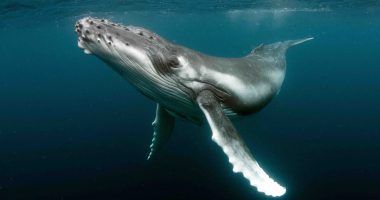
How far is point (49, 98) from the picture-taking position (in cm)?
2728

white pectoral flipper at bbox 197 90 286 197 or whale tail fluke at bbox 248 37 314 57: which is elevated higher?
whale tail fluke at bbox 248 37 314 57

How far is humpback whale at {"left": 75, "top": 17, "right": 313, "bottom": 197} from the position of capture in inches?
184

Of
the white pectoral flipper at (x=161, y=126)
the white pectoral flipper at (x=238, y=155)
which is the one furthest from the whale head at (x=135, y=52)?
the white pectoral flipper at (x=161, y=126)

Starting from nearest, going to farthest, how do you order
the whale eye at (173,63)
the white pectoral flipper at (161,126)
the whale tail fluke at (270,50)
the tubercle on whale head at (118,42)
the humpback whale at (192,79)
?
the tubercle on whale head at (118,42) → the humpback whale at (192,79) → the whale eye at (173,63) → the white pectoral flipper at (161,126) → the whale tail fluke at (270,50)

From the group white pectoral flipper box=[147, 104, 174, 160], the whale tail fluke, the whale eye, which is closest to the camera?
the whale eye

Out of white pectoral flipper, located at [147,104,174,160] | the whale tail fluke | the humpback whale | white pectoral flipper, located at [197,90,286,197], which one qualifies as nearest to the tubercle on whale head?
the humpback whale

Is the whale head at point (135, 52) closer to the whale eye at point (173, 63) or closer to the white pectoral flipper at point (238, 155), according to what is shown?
the whale eye at point (173, 63)

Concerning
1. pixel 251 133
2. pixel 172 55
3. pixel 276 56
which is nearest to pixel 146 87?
pixel 172 55

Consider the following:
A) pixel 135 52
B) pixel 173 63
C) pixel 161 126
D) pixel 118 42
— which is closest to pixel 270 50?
pixel 161 126

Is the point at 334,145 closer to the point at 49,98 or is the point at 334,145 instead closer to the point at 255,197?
the point at 255,197

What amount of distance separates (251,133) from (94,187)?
23.4ft

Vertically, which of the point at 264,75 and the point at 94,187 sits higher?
the point at 264,75

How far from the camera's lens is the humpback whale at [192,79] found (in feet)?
15.3

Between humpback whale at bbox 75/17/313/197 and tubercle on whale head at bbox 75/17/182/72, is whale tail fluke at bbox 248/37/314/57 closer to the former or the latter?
humpback whale at bbox 75/17/313/197
